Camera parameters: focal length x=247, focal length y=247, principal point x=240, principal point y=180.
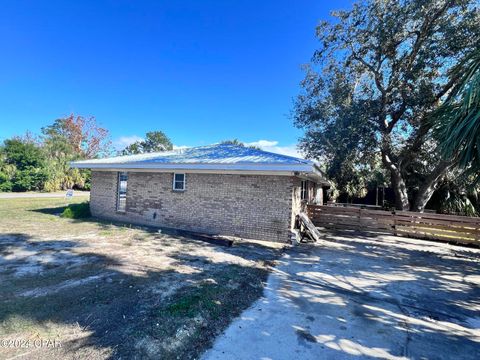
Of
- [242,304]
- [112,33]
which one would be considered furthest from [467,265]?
[112,33]

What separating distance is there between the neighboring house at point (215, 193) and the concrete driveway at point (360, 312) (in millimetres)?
A: 1858

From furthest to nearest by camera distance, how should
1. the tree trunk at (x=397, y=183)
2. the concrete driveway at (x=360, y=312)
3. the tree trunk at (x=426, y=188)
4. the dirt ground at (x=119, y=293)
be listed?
the tree trunk at (x=397, y=183) < the tree trunk at (x=426, y=188) < the concrete driveway at (x=360, y=312) < the dirt ground at (x=119, y=293)

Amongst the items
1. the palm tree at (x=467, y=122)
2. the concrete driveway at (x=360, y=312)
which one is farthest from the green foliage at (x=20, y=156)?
the palm tree at (x=467, y=122)

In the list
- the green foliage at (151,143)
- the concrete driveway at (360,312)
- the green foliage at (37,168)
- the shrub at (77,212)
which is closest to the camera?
the concrete driveway at (360,312)

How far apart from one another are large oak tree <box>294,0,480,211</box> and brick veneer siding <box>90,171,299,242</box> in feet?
15.5

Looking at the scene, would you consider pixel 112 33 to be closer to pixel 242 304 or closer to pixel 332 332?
pixel 242 304

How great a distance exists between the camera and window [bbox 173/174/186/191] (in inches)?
387

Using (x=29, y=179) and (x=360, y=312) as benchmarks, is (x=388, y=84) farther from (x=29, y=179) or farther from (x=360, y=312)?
(x=29, y=179)

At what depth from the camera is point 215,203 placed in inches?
363

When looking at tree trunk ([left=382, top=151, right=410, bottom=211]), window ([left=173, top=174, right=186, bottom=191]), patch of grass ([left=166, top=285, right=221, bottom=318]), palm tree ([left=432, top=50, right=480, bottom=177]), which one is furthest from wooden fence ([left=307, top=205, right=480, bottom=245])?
patch of grass ([left=166, top=285, right=221, bottom=318])

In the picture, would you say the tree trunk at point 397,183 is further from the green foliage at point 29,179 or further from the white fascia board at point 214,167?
the green foliage at point 29,179

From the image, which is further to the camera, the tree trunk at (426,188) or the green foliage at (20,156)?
the green foliage at (20,156)

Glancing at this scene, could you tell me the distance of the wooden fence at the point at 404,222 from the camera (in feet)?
31.0

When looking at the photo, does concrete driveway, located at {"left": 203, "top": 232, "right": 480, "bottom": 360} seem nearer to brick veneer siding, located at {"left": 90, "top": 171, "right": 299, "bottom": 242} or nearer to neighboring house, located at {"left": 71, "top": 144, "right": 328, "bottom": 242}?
brick veneer siding, located at {"left": 90, "top": 171, "right": 299, "bottom": 242}
